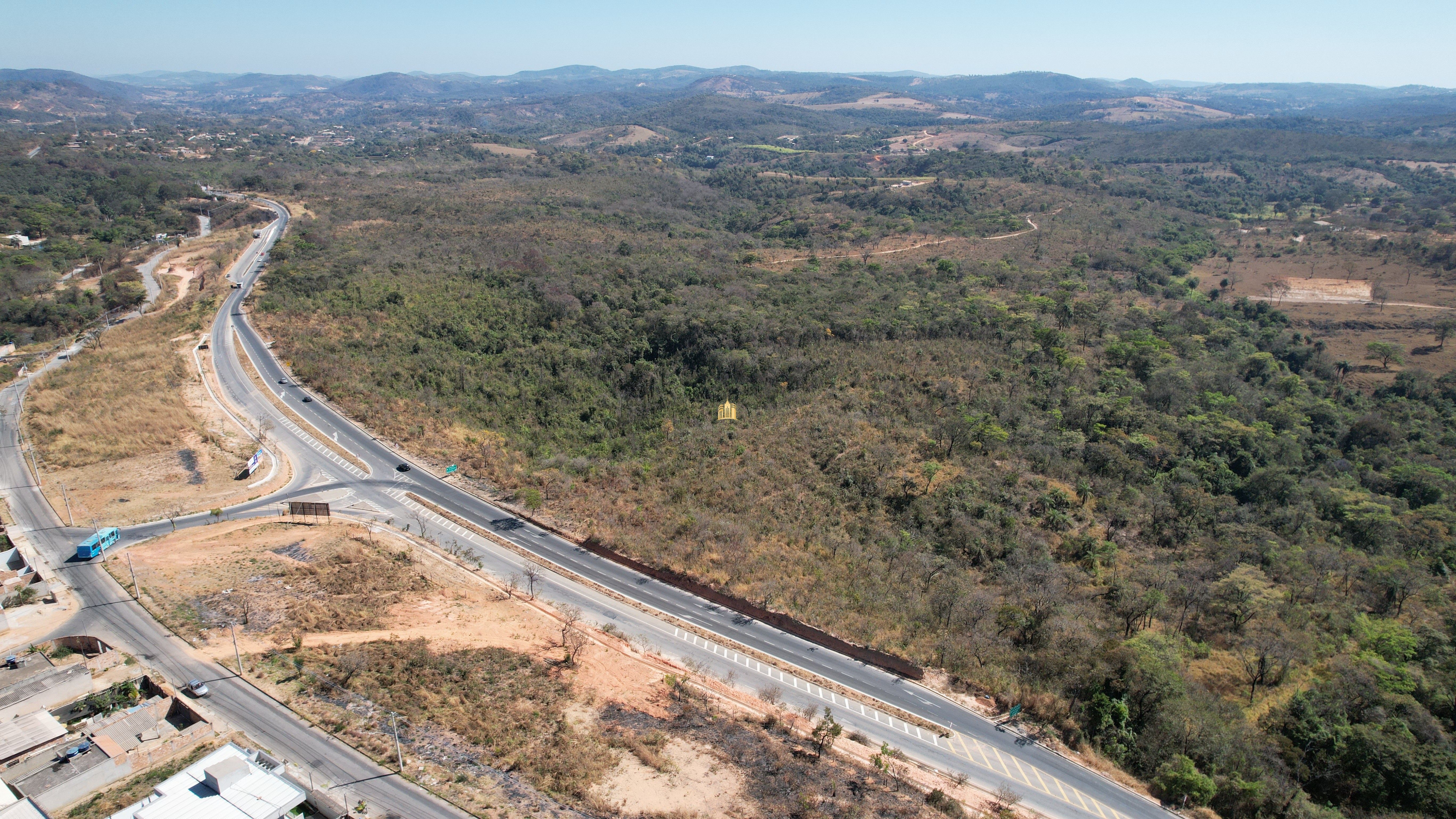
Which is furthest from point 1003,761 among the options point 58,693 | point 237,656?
point 58,693

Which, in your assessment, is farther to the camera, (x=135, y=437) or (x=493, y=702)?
(x=135, y=437)

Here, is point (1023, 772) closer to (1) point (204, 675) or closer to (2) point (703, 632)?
(2) point (703, 632)

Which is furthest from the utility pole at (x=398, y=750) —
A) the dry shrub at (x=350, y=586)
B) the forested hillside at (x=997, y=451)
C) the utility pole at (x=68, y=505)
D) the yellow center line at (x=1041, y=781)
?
the utility pole at (x=68, y=505)

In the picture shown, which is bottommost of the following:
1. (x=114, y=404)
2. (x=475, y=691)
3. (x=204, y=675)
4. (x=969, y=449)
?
(x=475, y=691)

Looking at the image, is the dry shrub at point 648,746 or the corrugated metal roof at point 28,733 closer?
the corrugated metal roof at point 28,733

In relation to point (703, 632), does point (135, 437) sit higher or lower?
higher

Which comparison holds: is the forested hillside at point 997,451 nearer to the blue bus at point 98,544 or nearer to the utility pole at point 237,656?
the utility pole at point 237,656

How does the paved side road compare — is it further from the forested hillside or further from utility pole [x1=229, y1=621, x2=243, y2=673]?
the forested hillside

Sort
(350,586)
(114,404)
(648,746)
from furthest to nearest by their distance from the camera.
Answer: (114,404) → (350,586) → (648,746)
